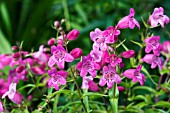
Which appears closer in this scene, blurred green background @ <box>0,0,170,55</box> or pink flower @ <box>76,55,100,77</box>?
pink flower @ <box>76,55,100,77</box>

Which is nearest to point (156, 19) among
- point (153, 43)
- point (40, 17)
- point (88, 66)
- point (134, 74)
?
point (153, 43)

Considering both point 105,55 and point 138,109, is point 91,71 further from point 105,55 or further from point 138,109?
point 138,109

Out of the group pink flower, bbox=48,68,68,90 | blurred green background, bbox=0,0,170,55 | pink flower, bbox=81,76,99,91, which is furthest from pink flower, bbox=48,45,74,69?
blurred green background, bbox=0,0,170,55

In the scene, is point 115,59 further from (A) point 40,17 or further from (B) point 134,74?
(A) point 40,17

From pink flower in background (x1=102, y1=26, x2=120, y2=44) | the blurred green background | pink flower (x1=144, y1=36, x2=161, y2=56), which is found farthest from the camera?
the blurred green background

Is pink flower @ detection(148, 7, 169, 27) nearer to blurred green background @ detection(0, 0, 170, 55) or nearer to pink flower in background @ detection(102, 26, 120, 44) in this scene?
pink flower in background @ detection(102, 26, 120, 44)

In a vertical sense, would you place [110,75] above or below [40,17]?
below
